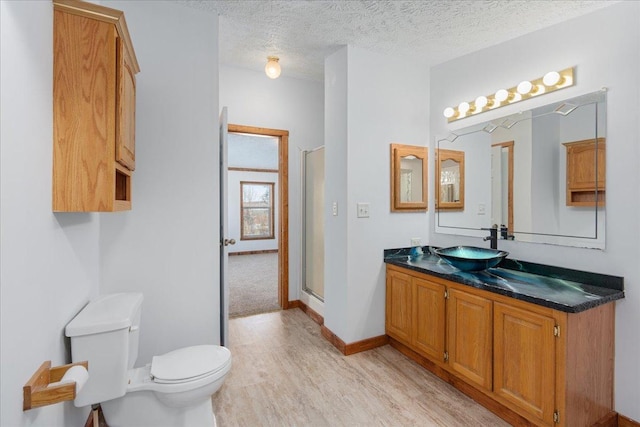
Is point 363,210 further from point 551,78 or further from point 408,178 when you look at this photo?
point 551,78

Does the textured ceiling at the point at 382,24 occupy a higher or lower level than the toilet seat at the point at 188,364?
higher

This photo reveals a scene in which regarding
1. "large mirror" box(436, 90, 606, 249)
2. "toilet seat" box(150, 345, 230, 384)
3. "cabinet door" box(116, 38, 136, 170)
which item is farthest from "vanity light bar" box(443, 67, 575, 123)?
"toilet seat" box(150, 345, 230, 384)

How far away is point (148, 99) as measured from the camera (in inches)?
82.9

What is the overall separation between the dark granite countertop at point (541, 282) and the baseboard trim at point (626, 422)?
2.27ft

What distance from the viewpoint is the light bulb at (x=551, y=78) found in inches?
84.0

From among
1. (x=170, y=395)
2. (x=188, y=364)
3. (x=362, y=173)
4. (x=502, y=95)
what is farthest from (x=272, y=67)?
(x=170, y=395)

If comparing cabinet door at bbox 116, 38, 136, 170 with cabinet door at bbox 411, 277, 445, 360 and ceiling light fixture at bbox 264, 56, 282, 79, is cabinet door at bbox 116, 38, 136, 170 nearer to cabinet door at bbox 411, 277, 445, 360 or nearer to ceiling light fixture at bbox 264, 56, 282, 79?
ceiling light fixture at bbox 264, 56, 282, 79

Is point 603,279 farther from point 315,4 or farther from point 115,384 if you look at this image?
point 115,384

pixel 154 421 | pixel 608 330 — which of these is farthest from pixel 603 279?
pixel 154 421

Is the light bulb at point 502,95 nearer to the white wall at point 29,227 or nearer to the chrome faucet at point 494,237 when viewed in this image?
the chrome faucet at point 494,237

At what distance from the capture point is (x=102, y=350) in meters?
1.49

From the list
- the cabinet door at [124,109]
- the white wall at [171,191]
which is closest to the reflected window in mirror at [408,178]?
the white wall at [171,191]

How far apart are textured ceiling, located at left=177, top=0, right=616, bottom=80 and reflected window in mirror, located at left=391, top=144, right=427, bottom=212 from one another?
2.81 feet

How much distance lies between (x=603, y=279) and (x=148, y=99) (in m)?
3.05
